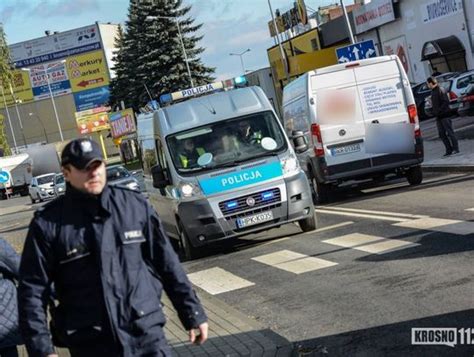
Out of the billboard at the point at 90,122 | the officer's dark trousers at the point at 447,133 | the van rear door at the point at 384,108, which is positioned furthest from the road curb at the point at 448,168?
the billboard at the point at 90,122

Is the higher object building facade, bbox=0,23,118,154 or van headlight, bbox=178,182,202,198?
building facade, bbox=0,23,118,154

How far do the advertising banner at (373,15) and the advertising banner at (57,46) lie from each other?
67784mm

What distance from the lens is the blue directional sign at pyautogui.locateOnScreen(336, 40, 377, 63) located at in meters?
23.8

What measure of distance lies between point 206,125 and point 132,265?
8959mm

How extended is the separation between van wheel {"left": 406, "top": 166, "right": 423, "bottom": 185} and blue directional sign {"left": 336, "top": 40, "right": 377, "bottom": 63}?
8.15 meters

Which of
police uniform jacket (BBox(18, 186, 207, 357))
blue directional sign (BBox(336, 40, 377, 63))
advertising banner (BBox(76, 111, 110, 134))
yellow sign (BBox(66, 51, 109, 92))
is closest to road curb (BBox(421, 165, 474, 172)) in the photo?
blue directional sign (BBox(336, 40, 377, 63))

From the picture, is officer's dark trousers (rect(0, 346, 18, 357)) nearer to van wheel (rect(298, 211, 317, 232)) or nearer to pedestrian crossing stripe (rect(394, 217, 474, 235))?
pedestrian crossing stripe (rect(394, 217, 474, 235))

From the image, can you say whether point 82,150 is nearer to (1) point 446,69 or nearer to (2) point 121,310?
(2) point 121,310

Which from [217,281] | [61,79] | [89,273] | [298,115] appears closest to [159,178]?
[217,281]

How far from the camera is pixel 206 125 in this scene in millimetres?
12594

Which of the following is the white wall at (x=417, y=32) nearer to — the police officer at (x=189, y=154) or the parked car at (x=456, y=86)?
the parked car at (x=456, y=86)

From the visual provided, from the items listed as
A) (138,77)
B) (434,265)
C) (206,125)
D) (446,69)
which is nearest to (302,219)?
(206,125)

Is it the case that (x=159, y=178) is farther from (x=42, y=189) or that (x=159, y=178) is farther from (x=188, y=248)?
(x=42, y=189)

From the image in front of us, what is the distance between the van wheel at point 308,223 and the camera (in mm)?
12492
